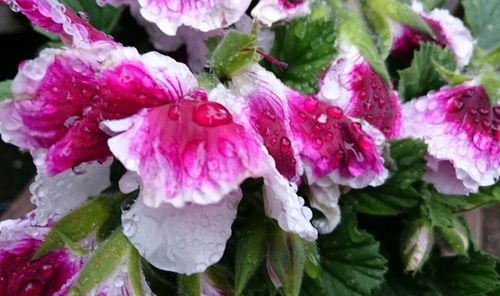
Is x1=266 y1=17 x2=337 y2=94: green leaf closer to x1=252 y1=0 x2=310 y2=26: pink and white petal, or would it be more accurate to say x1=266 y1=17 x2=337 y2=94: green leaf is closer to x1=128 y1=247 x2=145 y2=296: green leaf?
x1=252 y1=0 x2=310 y2=26: pink and white petal

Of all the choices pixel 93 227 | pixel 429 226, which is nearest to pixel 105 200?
pixel 93 227

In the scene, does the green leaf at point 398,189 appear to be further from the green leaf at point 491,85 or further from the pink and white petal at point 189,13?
the pink and white petal at point 189,13

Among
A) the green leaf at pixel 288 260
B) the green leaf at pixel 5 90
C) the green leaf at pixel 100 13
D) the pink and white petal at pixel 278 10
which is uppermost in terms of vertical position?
the pink and white petal at pixel 278 10

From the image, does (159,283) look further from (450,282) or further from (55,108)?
(450,282)

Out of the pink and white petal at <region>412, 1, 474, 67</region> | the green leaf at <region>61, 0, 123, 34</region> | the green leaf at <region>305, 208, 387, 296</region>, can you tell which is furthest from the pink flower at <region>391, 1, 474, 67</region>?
the green leaf at <region>61, 0, 123, 34</region>

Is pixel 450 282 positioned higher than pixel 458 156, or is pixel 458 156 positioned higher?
pixel 458 156

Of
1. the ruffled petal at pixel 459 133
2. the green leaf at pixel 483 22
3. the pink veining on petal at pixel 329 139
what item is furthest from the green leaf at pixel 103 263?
the green leaf at pixel 483 22
